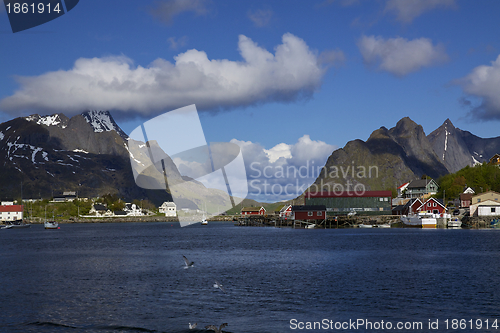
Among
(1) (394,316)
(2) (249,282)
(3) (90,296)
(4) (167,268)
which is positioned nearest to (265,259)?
(4) (167,268)

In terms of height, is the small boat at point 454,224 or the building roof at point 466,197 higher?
the building roof at point 466,197

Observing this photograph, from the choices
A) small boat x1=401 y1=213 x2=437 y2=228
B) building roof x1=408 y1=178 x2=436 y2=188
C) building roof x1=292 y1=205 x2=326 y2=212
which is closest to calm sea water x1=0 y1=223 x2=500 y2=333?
small boat x1=401 y1=213 x2=437 y2=228

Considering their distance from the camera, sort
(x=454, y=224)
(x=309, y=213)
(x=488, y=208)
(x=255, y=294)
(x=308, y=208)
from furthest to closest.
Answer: (x=308, y=208)
(x=309, y=213)
(x=454, y=224)
(x=488, y=208)
(x=255, y=294)

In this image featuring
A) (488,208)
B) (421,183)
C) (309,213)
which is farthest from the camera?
(421,183)

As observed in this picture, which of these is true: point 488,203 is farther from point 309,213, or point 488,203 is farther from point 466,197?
point 309,213

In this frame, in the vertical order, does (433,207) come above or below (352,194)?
below

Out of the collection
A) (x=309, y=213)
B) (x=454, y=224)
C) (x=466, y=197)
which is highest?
(x=466, y=197)

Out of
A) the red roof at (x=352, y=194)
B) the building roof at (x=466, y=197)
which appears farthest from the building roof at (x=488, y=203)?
the red roof at (x=352, y=194)

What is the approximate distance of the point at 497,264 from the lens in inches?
1794

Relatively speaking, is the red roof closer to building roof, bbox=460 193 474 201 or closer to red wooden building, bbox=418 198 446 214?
red wooden building, bbox=418 198 446 214

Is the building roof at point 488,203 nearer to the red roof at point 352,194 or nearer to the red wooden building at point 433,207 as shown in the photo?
the red wooden building at point 433,207

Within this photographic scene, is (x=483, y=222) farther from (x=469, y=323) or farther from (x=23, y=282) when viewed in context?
(x=23, y=282)

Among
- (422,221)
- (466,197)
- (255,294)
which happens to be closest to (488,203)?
(466,197)

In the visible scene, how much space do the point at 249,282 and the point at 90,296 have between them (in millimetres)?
12944
